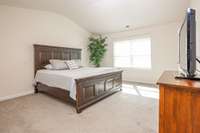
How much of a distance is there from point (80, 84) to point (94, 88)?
1.66 feet

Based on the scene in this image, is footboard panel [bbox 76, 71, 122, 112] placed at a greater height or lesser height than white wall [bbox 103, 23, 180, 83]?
lesser

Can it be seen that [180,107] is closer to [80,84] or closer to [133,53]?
[80,84]

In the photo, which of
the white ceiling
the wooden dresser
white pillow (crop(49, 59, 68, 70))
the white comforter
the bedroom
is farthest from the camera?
white pillow (crop(49, 59, 68, 70))

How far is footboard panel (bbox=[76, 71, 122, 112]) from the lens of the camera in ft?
8.75

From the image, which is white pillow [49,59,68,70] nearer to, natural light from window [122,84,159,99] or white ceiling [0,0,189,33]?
white ceiling [0,0,189,33]

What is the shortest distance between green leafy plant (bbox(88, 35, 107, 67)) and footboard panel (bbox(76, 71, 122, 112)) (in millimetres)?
2402

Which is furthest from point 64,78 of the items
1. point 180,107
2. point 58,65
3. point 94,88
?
point 180,107

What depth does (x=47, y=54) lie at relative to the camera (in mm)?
4426

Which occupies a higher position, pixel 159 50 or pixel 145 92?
pixel 159 50

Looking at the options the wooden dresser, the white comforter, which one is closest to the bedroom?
the white comforter

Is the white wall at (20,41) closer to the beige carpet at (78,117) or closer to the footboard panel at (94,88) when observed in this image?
the beige carpet at (78,117)

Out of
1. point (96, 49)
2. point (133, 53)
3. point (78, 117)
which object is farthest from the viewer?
point (96, 49)

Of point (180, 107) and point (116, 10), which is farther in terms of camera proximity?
point (116, 10)

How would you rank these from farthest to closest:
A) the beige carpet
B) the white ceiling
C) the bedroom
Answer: the white ceiling → the bedroom → the beige carpet
